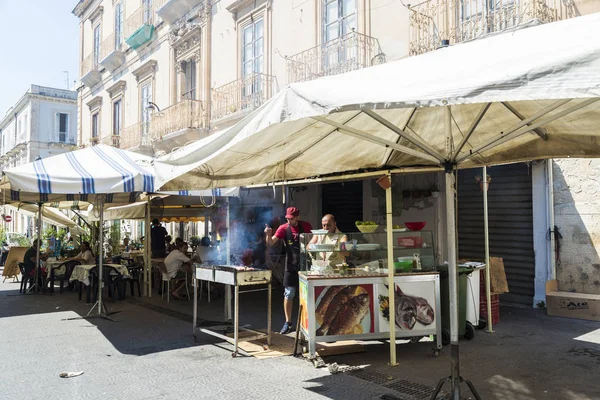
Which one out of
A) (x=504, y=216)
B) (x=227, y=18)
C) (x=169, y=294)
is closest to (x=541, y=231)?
(x=504, y=216)

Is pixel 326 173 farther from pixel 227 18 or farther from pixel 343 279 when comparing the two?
pixel 227 18

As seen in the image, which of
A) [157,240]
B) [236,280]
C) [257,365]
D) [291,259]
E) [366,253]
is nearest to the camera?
[257,365]

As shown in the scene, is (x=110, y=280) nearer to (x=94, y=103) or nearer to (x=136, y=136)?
(x=136, y=136)

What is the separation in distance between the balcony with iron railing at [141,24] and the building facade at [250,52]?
1.8 inches

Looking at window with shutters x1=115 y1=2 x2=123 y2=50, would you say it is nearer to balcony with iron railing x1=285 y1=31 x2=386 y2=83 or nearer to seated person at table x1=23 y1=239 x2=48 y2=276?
seated person at table x1=23 y1=239 x2=48 y2=276

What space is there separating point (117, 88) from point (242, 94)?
11.0 m

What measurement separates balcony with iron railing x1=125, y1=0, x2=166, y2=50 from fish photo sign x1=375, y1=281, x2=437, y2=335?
16064mm

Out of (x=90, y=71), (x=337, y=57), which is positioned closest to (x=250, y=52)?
(x=337, y=57)

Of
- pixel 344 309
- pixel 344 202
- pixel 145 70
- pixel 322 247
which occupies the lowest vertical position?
pixel 344 309

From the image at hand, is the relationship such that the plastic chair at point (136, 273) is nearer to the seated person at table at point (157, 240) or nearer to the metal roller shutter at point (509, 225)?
the seated person at table at point (157, 240)

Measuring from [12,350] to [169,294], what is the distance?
431cm

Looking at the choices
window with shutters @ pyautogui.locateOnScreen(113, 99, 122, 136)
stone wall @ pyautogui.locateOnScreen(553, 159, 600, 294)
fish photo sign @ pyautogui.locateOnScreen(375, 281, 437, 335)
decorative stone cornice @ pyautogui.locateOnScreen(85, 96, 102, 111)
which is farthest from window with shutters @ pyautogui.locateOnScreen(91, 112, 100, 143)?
fish photo sign @ pyautogui.locateOnScreen(375, 281, 437, 335)

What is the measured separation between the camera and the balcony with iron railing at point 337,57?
34.1 feet

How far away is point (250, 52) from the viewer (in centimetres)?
1427
